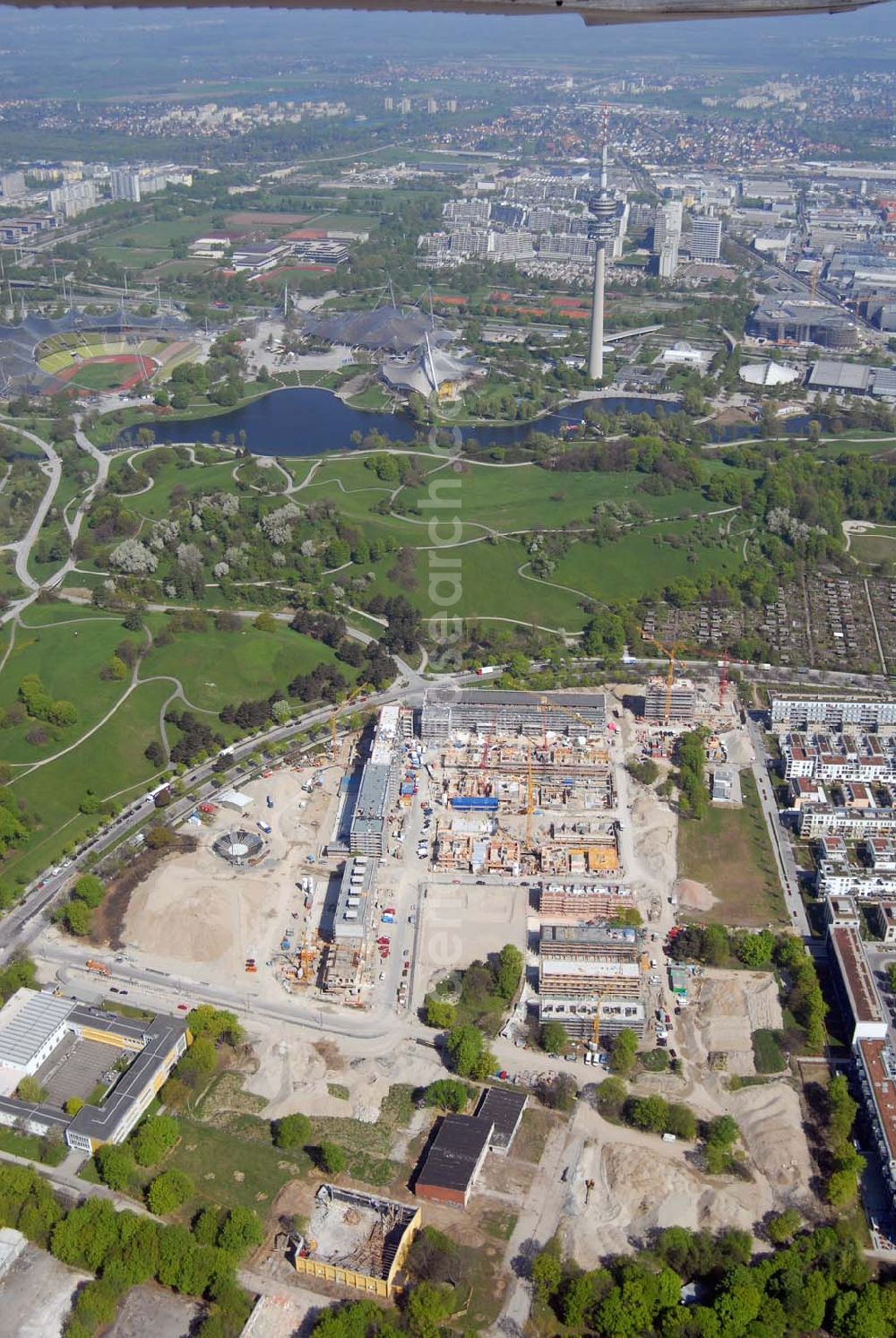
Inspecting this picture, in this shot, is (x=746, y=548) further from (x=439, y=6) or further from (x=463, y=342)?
(x=439, y=6)

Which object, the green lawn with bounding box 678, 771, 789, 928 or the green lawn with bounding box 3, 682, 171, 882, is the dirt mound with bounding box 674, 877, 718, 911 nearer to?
the green lawn with bounding box 678, 771, 789, 928

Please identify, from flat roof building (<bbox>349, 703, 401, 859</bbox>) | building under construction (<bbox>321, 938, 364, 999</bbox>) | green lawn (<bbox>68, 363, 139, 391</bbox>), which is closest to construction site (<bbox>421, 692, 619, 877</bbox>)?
flat roof building (<bbox>349, 703, 401, 859</bbox>)

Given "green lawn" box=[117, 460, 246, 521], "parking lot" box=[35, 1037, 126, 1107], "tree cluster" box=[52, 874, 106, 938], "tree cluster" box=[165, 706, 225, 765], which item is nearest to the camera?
"parking lot" box=[35, 1037, 126, 1107]

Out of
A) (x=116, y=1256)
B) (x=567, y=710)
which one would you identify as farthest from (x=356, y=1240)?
(x=567, y=710)

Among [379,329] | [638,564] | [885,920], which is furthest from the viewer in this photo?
[379,329]

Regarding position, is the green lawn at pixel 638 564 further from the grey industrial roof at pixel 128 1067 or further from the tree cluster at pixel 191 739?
the grey industrial roof at pixel 128 1067

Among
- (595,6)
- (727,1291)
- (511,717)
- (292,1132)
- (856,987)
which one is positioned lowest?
(511,717)

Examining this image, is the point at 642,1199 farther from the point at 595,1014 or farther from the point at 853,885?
the point at 853,885
